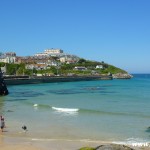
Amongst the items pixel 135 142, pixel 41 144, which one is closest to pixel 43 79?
pixel 135 142

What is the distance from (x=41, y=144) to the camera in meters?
22.8

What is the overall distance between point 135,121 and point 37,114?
1031cm

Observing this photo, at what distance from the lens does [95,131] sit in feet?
90.8

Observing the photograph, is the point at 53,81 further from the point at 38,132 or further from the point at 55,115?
the point at 38,132

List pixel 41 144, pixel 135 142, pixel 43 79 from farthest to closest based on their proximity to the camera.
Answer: pixel 43 79 → pixel 135 142 → pixel 41 144

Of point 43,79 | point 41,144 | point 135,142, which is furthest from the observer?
point 43,79

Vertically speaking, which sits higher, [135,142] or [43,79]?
[43,79]

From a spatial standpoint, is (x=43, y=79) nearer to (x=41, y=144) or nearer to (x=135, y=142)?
(x=135, y=142)

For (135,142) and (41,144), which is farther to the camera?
(135,142)

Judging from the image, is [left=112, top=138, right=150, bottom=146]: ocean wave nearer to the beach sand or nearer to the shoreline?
the beach sand

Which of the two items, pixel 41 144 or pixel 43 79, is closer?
pixel 41 144

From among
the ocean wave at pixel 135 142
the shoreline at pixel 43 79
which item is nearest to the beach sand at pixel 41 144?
the ocean wave at pixel 135 142

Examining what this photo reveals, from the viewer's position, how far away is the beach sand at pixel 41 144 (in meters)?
21.7

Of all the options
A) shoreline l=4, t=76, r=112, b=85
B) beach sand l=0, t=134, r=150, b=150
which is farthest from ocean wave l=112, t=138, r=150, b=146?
shoreline l=4, t=76, r=112, b=85
